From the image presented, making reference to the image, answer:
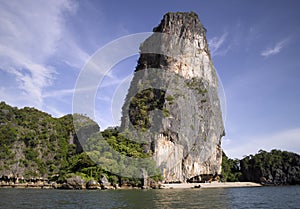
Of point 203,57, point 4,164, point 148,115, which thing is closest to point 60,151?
point 4,164

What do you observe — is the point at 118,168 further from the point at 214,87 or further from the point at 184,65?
the point at 214,87

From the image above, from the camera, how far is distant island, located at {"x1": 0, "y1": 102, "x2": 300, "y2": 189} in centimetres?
5182

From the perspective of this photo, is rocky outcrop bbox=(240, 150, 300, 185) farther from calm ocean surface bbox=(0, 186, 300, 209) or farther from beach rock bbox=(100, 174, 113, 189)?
calm ocean surface bbox=(0, 186, 300, 209)

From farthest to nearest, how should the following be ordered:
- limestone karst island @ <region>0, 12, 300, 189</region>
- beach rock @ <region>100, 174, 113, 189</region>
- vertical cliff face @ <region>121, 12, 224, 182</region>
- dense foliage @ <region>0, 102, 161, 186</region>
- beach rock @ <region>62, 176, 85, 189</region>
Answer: vertical cliff face @ <region>121, 12, 224, 182</region>, limestone karst island @ <region>0, 12, 300, 189</region>, dense foliage @ <region>0, 102, 161, 186</region>, beach rock @ <region>100, 174, 113, 189</region>, beach rock @ <region>62, 176, 85, 189</region>

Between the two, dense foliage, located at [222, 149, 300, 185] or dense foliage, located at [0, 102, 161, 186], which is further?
dense foliage, located at [222, 149, 300, 185]

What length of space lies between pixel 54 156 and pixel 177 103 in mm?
33887

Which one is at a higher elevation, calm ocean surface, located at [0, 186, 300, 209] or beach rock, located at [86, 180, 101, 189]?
beach rock, located at [86, 180, 101, 189]

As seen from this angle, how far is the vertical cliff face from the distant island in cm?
435

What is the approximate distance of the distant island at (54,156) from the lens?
51816mm

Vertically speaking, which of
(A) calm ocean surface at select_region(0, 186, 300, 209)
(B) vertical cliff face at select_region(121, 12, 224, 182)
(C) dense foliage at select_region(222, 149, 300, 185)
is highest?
(B) vertical cliff face at select_region(121, 12, 224, 182)

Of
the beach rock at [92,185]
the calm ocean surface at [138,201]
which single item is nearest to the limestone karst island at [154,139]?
the beach rock at [92,185]

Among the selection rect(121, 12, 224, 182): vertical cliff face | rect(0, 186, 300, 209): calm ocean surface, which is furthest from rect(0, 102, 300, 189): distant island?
rect(0, 186, 300, 209): calm ocean surface

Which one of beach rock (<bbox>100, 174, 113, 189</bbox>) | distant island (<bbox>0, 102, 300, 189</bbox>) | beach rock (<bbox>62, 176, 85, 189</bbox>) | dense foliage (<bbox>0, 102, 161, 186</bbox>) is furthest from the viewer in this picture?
distant island (<bbox>0, 102, 300, 189</bbox>)

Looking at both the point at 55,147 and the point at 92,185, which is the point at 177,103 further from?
the point at 55,147
